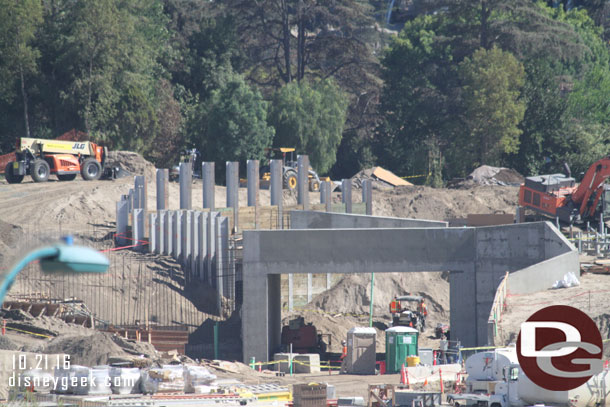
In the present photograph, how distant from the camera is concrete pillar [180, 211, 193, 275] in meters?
36.6

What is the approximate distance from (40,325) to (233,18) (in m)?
39.1

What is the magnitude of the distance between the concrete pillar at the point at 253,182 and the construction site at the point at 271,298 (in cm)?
8

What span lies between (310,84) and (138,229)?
28789mm

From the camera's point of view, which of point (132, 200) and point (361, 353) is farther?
point (132, 200)

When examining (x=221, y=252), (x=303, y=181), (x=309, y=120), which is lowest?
(x=221, y=252)

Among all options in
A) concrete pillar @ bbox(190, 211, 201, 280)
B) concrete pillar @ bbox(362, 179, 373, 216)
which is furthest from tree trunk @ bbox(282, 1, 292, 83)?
concrete pillar @ bbox(190, 211, 201, 280)

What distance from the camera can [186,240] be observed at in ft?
120

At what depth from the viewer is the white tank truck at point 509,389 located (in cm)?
2000

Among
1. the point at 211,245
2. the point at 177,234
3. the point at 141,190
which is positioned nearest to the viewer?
the point at 211,245

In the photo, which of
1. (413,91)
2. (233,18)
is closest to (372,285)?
(413,91)

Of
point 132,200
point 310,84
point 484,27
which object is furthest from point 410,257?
point 310,84

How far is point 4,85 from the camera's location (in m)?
53.6

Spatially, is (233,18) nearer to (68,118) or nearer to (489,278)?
(68,118)

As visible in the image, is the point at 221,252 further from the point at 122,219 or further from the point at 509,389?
the point at 509,389
